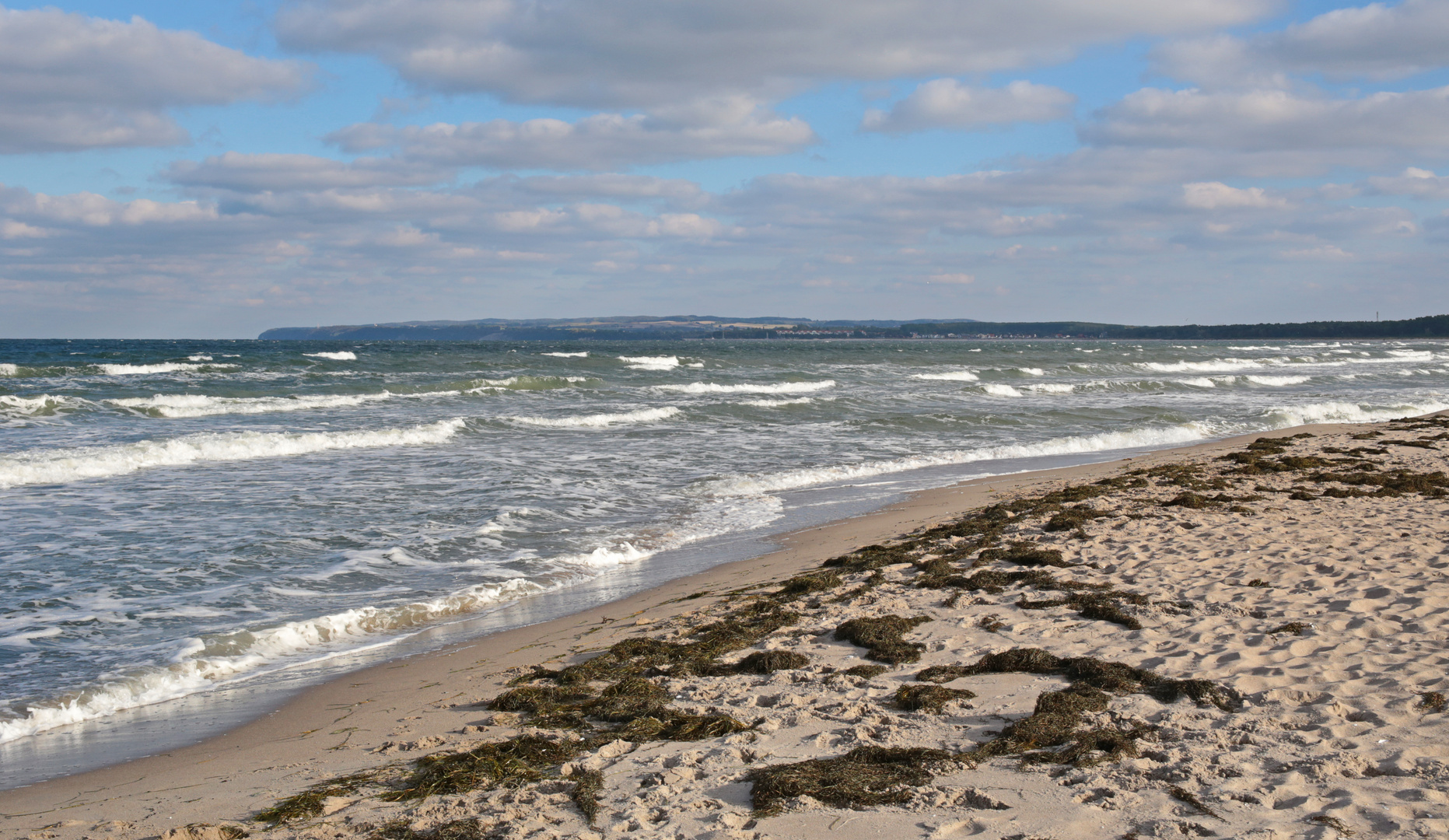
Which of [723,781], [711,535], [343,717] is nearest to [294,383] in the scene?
[711,535]

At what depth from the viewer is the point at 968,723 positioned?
4.39 meters

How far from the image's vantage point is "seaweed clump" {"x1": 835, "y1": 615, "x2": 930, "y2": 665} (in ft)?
17.8

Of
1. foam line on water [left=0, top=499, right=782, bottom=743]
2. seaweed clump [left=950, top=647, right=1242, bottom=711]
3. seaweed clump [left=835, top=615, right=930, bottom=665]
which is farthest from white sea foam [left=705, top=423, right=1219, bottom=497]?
seaweed clump [left=950, top=647, right=1242, bottom=711]

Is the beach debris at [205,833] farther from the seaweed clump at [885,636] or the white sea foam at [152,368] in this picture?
the white sea foam at [152,368]

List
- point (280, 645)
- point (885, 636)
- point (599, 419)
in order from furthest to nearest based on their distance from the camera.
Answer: point (599, 419), point (280, 645), point (885, 636)

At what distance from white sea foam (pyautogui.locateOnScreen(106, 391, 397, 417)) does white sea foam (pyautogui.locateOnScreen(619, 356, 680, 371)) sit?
20.7 meters

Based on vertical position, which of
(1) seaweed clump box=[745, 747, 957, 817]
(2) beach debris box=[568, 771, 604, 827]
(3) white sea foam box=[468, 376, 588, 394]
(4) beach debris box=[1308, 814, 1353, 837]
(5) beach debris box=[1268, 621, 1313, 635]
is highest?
(3) white sea foam box=[468, 376, 588, 394]

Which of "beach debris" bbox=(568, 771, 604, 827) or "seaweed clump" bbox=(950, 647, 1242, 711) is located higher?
"seaweed clump" bbox=(950, 647, 1242, 711)

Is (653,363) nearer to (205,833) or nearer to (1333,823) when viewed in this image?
(205,833)

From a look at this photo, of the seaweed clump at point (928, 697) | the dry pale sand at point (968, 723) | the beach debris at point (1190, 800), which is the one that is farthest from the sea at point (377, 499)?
the beach debris at point (1190, 800)

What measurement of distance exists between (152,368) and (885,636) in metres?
42.5

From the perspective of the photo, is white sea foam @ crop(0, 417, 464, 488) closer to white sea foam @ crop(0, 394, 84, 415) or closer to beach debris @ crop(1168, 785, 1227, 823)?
white sea foam @ crop(0, 394, 84, 415)

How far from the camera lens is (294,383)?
109 feet

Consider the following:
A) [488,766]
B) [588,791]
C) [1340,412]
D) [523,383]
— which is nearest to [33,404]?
[523,383]
